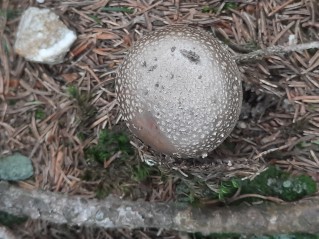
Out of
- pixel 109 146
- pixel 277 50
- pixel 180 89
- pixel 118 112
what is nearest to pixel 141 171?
pixel 109 146

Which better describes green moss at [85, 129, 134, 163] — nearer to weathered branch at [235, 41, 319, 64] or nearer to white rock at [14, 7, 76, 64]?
white rock at [14, 7, 76, 64]

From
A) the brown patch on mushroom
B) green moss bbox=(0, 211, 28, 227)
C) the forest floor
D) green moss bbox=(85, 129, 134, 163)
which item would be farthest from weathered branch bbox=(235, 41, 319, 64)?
green moss bbox=(0, 211, 28, 227)

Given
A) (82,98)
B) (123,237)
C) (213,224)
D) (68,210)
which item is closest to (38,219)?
(68,210)

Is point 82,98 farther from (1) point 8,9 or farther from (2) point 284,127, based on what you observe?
(2) point 284,127

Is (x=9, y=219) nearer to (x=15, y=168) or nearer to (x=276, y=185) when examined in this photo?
(x=15, y=168)

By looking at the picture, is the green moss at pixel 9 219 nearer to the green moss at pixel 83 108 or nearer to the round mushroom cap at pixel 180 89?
the green moss at pixel 83 108

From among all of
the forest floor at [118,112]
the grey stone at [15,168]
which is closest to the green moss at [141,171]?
the forest floor at [118,112]
